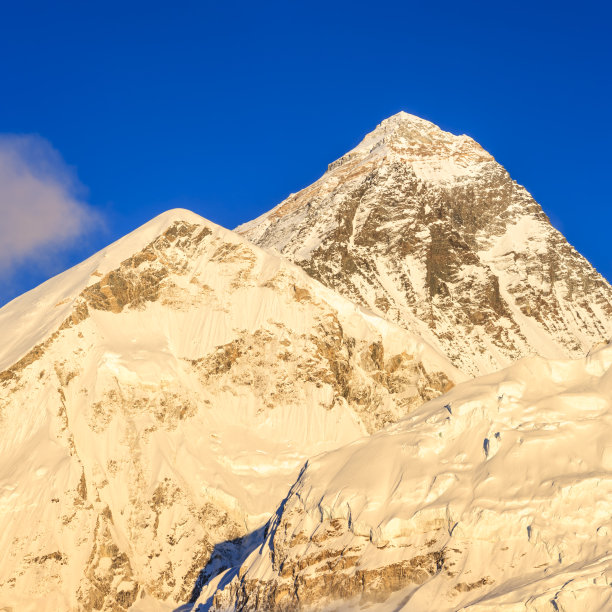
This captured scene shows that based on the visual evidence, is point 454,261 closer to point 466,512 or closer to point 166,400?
point 166,400

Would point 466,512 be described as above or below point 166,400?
below

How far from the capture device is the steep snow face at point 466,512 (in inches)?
1730

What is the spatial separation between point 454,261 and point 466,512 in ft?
401

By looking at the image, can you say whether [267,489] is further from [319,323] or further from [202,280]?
[202,280]

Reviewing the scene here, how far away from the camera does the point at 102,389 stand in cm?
10012

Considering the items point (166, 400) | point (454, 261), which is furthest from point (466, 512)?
point (454, 261)

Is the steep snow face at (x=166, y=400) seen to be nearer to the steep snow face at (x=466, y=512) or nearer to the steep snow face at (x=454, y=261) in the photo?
the steep snow face at (x=454, y=261)

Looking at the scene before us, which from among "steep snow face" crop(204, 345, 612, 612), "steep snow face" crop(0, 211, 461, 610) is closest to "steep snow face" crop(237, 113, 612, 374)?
"steep snow face" crop(0, 211, 461, 610)

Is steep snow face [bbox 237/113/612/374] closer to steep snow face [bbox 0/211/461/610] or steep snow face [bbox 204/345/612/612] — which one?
steep snow face [bbox 0/211/461/610]

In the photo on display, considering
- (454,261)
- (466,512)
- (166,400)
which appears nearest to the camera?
(466,512)

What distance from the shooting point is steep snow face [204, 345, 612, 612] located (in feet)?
144

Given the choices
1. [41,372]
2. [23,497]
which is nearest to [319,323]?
[41,372]

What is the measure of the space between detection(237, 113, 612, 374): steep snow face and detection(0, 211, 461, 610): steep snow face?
35.4 m

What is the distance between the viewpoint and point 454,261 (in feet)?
546
